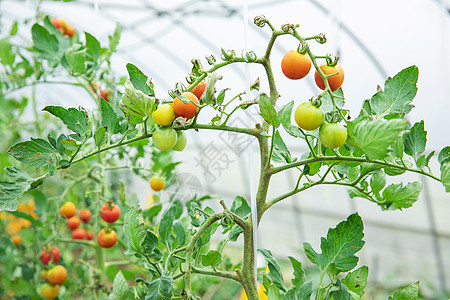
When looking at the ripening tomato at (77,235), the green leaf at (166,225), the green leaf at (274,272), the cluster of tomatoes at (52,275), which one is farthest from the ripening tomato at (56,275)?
the green leaf at (274,272)

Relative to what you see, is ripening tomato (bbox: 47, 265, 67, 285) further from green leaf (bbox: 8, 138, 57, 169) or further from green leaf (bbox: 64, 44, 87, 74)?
green leaf (bbox: 8, 138, 57, 169)

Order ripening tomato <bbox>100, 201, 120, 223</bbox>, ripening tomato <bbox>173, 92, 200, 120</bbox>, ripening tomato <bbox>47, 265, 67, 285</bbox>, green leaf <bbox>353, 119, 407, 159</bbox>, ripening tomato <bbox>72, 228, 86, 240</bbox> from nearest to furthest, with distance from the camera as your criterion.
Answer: green leaf <bbox>353, 119, 407, 159</bbox>, ripening tomato <bbox>173, 92, 200, 120</bbox>, ripening tomato <bbox>100, 201, 120, 223</bbox>, ripening tomato <bbox>47, 265, 67, 285</bbox>, ripening tomato <bbox>72, 228, 86, 240</bbox>

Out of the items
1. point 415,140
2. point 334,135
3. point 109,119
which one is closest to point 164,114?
point 109,119

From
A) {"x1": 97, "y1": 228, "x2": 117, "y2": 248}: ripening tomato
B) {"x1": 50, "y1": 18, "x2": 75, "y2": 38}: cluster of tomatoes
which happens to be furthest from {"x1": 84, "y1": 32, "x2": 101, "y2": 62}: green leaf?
{"x1": 97, "y1": 228, "x2": 117, "y2": 248}: ripening tomato

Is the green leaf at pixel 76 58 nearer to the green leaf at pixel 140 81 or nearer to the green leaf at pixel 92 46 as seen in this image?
the green leaf at pixel 92 46

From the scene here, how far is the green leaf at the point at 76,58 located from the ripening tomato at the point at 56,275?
1.75ft

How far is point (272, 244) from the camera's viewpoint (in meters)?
4.14

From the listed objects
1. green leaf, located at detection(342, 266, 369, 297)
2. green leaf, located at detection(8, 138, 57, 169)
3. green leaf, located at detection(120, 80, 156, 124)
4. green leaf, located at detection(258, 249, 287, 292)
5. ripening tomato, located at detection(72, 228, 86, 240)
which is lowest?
ripening tomato, located at detection(72, 228, 86, 240)

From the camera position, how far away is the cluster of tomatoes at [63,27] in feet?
4.06

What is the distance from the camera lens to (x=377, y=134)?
432 mm

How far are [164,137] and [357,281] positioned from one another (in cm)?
34

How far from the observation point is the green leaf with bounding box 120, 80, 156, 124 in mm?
505

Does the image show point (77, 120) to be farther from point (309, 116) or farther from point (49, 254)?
point (49, 254)

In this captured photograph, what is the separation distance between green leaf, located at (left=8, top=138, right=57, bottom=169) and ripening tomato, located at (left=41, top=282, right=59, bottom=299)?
2.36 feet
